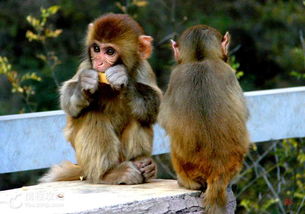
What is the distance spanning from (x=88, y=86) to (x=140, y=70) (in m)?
0.58

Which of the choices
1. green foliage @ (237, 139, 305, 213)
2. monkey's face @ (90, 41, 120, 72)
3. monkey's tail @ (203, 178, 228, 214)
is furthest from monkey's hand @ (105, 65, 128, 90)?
green foliage @ (237, 139, 305, 213)

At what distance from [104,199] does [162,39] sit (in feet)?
19.1

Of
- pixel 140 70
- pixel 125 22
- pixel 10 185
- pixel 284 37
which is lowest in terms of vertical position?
pixel 10 185

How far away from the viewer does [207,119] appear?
18.1 ft

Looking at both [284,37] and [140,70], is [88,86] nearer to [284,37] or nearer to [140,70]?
[140,70]

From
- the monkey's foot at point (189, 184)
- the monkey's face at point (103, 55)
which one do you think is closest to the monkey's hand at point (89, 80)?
the monkey's face at point (103, 55)

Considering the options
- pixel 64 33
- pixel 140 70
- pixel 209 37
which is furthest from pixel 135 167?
pixel 64 33

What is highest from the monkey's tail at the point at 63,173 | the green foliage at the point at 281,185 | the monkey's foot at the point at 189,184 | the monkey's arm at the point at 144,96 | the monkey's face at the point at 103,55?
the monkey's face at the point at 103,55

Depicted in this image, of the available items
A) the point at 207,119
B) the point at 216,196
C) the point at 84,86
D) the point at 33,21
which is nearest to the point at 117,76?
the point at 84,86

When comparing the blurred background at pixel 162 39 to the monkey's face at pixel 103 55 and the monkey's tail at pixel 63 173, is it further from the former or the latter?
the monkey's face at pixel 103 55

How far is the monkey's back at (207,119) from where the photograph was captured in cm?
555

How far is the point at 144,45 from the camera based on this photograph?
647 centimetres

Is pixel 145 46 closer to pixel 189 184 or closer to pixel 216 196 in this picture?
pixel 189 184

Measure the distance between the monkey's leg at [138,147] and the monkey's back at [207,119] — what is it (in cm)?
63
